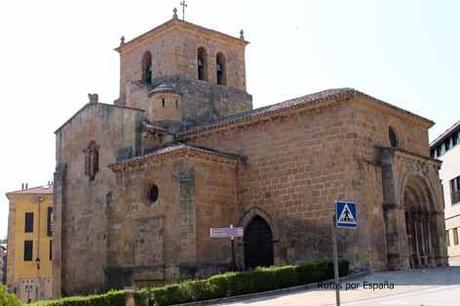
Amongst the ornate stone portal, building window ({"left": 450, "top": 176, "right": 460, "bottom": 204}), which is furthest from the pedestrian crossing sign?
building window ({"left": 450, "top": 176, "right": 460, "bottom": 204})

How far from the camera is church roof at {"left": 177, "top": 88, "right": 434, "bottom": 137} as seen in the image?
69.8 feet

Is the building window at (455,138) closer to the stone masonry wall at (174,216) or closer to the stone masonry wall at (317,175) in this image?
the stone masonry wall at (317,175)

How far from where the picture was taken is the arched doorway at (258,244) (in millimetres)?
22766

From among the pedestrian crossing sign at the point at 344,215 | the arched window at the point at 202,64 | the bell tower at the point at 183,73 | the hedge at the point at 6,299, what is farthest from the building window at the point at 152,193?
the pedestrian crossing sign at the point at 344,215

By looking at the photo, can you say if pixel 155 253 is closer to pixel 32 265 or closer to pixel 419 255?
pixel 419 255

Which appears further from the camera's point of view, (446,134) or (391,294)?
(446,134)

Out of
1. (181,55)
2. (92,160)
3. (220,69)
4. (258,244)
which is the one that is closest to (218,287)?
(258,244)

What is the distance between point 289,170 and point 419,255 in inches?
239

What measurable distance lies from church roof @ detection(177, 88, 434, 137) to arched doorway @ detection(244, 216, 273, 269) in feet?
12.7

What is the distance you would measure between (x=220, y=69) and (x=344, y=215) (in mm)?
22724

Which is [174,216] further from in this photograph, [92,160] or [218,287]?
[92,160]

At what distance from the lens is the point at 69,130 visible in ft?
95.2

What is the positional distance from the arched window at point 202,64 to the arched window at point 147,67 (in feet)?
8.06

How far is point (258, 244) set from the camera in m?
A: 23.0
